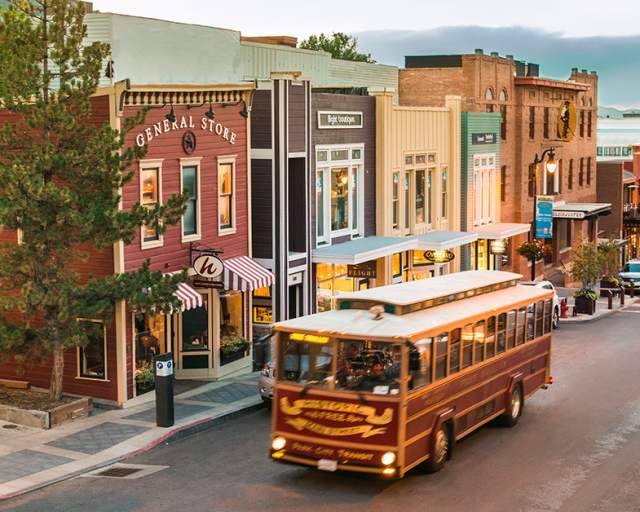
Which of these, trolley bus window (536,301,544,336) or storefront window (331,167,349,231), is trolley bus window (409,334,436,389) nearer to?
trolley bus window (536,301,544,336)

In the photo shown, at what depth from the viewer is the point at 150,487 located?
18.1 metres

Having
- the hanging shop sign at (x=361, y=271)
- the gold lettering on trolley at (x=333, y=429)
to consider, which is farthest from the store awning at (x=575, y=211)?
the gold lettering on trolley at (x=333, y=429)

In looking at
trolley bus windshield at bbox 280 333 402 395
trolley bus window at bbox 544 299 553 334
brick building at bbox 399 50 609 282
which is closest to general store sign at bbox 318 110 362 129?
trolley bus window at bbox 544 299 553 334

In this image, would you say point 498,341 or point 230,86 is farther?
point 230,86

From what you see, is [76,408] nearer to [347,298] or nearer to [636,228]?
[347,298]

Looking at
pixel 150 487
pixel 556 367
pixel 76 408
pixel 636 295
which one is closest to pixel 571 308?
pixel 636 295

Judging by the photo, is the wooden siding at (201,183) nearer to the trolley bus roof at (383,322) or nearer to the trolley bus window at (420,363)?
the trolley bus roof at (383,322)

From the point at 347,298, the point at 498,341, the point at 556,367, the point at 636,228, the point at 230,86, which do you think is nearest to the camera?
the point at 347,298

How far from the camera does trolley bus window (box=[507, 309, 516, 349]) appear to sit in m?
22.4

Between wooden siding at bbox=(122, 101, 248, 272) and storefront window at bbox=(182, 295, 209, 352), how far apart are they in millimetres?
1495

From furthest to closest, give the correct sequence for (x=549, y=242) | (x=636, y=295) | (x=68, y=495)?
(x=549, y=242) < (x=636, y=295) < (x=68, y=495)

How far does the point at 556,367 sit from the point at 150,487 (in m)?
15.8

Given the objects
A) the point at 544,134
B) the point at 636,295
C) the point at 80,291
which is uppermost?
the point at 544,134

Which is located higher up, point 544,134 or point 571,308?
point 544,134
